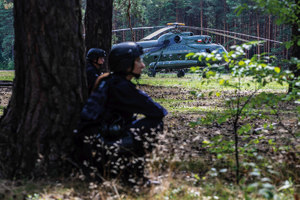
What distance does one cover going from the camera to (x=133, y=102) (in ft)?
13.1

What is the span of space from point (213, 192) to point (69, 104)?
1837 millimetres

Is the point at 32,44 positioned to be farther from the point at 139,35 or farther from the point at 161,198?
the point at 139,35

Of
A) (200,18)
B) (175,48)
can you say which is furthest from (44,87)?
(200,18)

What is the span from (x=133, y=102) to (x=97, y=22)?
6.73 meters

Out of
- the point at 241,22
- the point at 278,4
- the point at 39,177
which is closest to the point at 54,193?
the point at 39,177

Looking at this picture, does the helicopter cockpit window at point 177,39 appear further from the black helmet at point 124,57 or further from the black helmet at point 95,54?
the black helmet at point 124,57

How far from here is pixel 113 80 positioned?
4.04 m

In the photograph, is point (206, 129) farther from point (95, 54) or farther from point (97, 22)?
point (97, 22)

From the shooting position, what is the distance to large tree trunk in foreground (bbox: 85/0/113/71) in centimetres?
1025

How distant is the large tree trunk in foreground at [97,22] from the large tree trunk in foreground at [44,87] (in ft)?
20.1

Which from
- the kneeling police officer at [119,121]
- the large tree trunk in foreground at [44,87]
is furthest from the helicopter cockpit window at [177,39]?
the kneeling police officer at [119,121]

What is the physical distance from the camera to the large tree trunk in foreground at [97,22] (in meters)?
10.2

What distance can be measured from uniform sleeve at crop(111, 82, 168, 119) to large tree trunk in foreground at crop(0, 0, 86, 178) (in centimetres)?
55

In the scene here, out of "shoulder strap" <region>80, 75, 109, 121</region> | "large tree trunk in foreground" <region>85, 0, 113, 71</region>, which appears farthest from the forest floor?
"large tree trunk in foreground" <region>85, 0, 113, 71</region>
